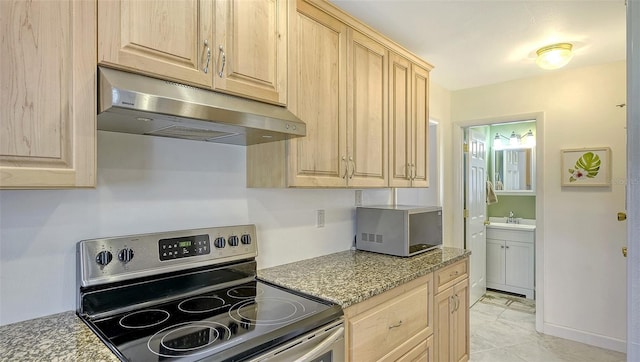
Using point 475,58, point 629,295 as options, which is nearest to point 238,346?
point 629,295

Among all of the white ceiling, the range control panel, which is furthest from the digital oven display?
the white ceiling

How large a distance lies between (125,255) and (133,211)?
0.62 ft

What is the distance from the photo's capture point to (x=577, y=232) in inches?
117

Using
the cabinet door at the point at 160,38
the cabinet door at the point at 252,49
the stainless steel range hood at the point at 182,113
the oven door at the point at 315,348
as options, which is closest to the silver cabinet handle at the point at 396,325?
the oven door at the point at 315,348

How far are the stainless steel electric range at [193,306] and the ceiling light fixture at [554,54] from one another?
2.41 metres

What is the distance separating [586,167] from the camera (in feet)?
9.51

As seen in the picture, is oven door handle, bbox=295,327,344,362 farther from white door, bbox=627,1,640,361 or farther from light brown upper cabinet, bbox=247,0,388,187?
white door, bbox=627,1,640,361

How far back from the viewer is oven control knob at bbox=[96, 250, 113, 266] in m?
1.27

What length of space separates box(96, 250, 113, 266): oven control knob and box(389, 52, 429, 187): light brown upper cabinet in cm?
162

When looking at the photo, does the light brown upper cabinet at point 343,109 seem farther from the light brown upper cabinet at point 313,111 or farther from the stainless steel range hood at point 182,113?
the stainless steel range hood at point 182,113

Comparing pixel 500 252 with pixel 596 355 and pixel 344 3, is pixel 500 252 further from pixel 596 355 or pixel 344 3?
pixel 344 3

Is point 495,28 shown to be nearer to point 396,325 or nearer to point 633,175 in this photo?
point 633,175

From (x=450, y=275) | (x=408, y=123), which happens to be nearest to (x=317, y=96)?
(x=408, y=123)

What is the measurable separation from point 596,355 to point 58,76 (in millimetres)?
3830
